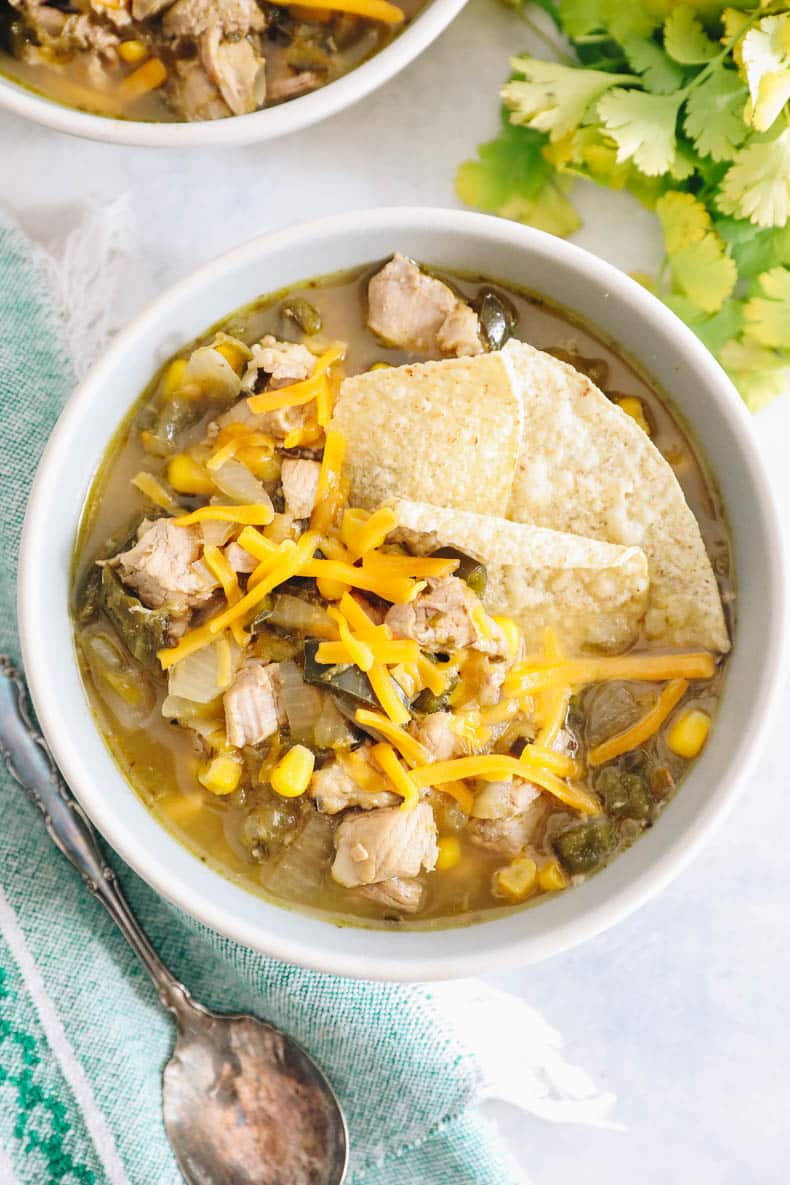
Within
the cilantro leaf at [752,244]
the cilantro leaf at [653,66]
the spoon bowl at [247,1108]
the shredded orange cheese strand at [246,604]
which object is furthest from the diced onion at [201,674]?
the cilantro leaf at [653,66]

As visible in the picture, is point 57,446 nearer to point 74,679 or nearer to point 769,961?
point 74,679

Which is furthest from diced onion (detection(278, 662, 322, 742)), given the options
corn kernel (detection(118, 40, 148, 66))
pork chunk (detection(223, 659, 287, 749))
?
corn kernel (detection(118, 40, 148, 66))

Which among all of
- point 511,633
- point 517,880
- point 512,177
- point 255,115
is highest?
A: point 255,115

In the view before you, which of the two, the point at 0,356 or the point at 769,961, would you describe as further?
the point at 769,961

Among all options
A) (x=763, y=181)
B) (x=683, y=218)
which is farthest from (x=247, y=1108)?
(x=763, y=181)

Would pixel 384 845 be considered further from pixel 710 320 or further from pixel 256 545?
pixel 710 320

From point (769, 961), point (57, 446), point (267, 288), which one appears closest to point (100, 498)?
point (57, 446)

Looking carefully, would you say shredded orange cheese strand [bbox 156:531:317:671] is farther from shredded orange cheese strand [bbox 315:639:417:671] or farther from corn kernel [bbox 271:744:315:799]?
corn kernel [bbox 271:744:315:799]
